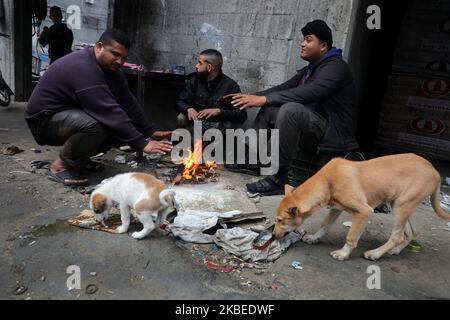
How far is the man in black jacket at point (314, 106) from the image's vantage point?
4.20 metres

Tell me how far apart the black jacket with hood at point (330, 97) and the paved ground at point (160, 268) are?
1.25 meters

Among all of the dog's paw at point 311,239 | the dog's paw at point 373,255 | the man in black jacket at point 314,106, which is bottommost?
the dog's paw at point 311,239

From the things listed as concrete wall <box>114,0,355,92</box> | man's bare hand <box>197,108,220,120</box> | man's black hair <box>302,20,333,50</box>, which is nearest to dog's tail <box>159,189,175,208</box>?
man's bare hand <box>197,108,220,120</box>

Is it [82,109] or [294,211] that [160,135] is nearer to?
[82,109]

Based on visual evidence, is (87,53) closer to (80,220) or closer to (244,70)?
(80,220)

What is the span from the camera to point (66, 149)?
396cm

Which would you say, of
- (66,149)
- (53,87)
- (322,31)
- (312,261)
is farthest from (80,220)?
(322,31)

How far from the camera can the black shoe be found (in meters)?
5.13

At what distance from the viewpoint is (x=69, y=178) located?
4.04 meters

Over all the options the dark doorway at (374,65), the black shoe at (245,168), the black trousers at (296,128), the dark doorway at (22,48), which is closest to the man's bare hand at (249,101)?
the black trousers at (296,128)

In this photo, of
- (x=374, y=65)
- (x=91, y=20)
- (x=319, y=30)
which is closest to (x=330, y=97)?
(x=319, y=30)

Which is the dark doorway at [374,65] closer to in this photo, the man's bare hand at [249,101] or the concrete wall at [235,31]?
the concrete wall at [235,31]

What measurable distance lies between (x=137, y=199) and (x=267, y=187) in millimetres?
1869

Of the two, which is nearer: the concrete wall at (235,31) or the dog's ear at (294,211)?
the dog's ear at (294,211)
